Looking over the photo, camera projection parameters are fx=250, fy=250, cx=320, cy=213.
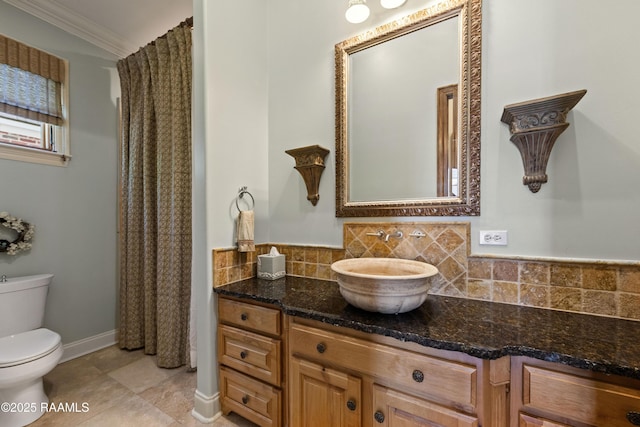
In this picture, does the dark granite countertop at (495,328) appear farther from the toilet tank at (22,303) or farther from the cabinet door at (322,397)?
the toilet tank at (22,303)

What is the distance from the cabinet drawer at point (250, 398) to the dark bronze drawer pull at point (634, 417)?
1.27m

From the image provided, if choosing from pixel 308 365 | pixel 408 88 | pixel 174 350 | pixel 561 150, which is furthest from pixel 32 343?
pixel 561 150

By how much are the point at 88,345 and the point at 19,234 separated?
1121mm

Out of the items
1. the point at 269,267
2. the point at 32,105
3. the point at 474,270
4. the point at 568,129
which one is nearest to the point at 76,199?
the point at 32,105

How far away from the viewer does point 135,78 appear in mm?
2289

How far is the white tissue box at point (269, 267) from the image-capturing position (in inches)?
65.5

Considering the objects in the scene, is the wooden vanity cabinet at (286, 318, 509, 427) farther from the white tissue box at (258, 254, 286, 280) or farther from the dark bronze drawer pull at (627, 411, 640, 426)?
the white tissue box at (258, 254, 286, 280)

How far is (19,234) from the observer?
1.92 m

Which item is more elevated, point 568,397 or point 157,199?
point 157,199

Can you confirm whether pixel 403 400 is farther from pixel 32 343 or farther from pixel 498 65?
pixel 32 343

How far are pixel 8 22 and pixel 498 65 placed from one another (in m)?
3.44

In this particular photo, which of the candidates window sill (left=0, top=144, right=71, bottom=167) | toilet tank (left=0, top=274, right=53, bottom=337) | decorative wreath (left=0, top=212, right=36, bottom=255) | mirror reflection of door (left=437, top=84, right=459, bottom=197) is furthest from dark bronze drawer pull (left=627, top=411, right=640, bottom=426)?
window sill (left=0, top=144, right=71, bottom=167)

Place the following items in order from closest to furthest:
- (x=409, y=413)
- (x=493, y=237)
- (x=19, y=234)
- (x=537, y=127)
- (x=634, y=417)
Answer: (x=634, y=417), (x=409, y=413), (x=537, y=127), (x=493, y=237), (x=19, y=234)

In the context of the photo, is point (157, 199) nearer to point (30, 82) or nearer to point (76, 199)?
point (76, 199)
